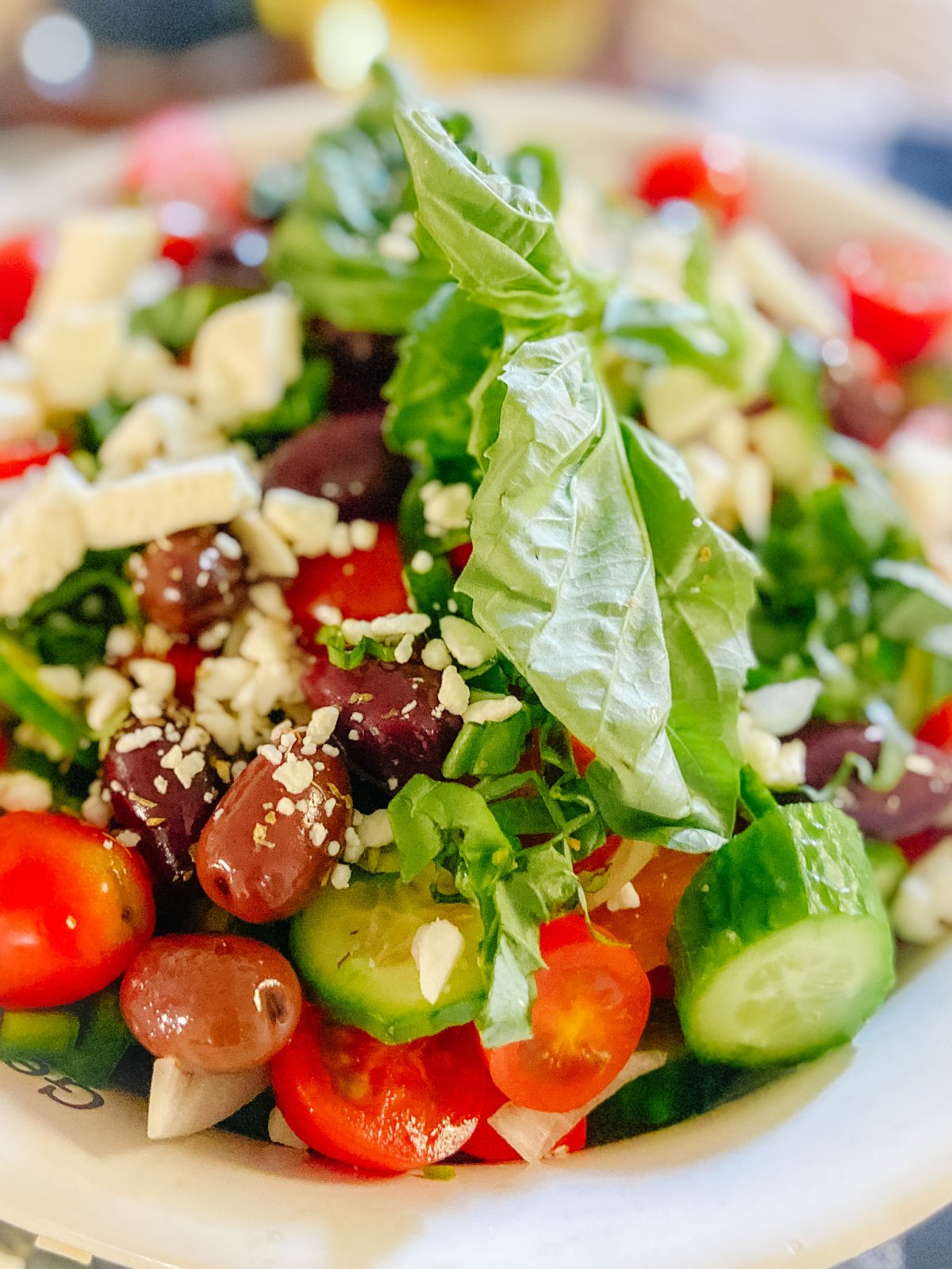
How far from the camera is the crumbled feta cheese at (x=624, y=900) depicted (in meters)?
1.12

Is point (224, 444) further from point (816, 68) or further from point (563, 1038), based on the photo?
point (816, 68)

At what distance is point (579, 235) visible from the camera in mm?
1749

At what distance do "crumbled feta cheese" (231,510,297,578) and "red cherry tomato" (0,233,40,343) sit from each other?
103cm

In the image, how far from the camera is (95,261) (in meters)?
1.80

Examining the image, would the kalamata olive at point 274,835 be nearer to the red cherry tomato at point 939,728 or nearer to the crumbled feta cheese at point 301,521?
the crumbled feta cheese at point 301,521

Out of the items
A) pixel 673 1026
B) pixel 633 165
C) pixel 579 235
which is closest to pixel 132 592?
pixel 673 1026

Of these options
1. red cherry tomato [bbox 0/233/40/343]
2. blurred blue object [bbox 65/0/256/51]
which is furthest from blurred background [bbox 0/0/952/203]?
red cherry tomato [bbox 0/233/40/343]

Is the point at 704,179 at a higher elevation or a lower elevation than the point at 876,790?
higher

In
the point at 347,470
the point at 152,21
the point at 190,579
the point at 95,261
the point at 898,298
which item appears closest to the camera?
the point at 190,579

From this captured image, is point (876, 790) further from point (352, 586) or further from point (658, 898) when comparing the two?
point (352, 586)

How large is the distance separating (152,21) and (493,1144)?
10.3 ft

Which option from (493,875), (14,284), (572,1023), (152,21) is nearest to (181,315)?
(14,284)

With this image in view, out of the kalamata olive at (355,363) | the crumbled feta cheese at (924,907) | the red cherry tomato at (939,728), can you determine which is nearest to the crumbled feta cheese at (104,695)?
the kalamata olive at (355,363)

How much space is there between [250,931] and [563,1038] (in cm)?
36
